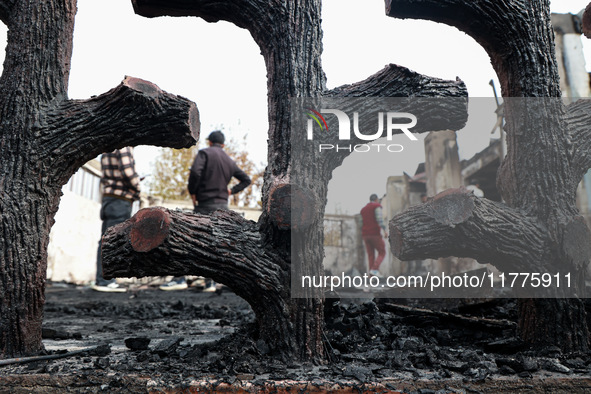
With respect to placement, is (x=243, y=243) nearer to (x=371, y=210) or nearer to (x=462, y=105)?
(x=462, y=105)

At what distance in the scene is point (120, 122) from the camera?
2768mm

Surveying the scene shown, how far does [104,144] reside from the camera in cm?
282

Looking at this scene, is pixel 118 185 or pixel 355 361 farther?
pixel 118 185

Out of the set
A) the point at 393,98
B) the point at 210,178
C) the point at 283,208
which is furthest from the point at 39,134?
the point at 210,178

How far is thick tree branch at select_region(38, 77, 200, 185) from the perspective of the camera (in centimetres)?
274

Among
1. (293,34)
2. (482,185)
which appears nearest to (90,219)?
(482,185)

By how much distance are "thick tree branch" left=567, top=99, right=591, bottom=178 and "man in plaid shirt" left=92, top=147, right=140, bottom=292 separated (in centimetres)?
579

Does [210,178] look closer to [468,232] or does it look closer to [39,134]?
[39,134]

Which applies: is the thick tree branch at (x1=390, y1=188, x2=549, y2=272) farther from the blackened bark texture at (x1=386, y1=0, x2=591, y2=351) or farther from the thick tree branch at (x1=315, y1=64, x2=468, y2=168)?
the thick tree branch at (x1=315, y1=64, x2=468, y2=168)

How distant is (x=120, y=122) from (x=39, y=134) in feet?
1.48

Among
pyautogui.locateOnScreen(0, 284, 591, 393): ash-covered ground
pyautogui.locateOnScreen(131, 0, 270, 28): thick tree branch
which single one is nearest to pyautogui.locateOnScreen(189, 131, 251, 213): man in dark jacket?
pyautogui.locateOnScreen(0, 284, 591, 393): ash-covered ground

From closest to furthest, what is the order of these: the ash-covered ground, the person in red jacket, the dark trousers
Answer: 1. the ash-covered ground
2. the dark trousers
3. the person in red jacket

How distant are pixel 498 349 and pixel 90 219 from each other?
45.9 ft

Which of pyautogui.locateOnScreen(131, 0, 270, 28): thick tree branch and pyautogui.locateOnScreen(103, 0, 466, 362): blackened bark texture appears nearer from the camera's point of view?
pyautogui.locateOnScreen(103, 0, 466, 362): blackened bark texture
